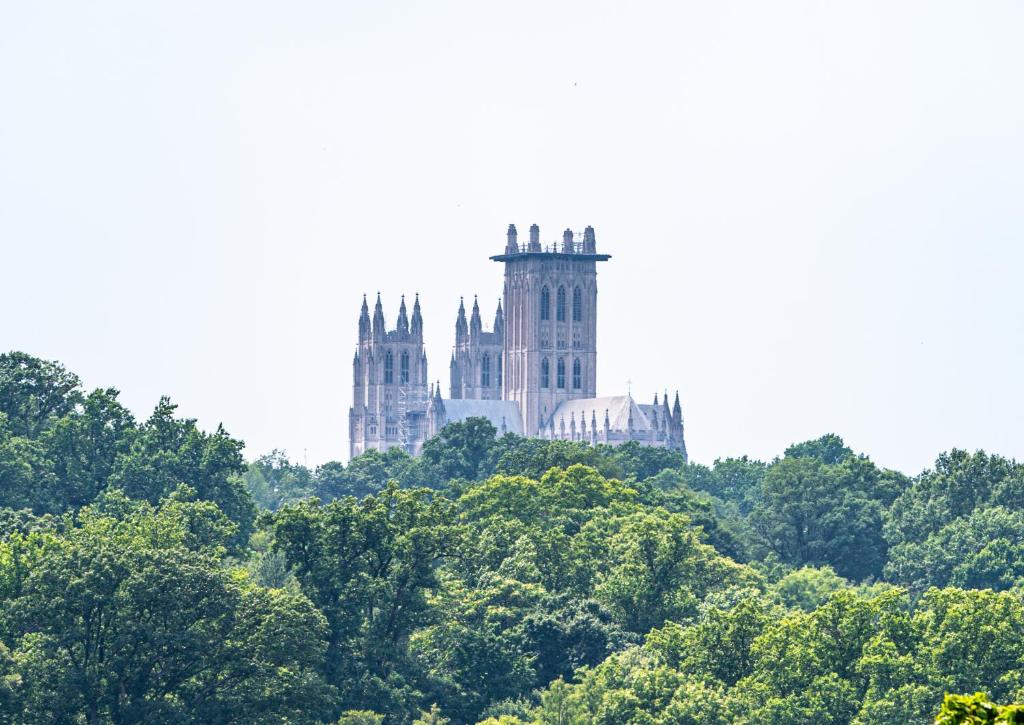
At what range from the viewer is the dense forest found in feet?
244

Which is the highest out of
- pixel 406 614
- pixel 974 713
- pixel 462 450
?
pixel 462 450

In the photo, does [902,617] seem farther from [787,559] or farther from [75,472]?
[787,559]

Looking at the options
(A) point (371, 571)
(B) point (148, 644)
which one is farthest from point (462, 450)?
(B) point (148, 644)

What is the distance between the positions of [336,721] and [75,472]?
39.3m

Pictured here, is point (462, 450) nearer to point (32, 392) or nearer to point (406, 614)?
point (32, 392)

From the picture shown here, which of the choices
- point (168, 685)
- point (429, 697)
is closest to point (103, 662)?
point (168, 685)

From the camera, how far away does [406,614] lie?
278 feet

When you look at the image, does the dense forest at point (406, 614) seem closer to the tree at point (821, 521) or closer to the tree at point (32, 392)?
the tree at point (32, 392)

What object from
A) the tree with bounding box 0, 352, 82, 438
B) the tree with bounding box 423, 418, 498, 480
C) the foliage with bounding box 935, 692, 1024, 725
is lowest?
the foliage with bounding box 935, 692, 1024, 725

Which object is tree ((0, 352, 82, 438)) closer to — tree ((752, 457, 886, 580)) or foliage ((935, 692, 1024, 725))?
tree ((752, 457, 886, 580))

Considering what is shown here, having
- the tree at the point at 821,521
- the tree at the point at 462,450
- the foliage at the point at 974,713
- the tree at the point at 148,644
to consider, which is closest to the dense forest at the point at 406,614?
the tree at the point at 148,644

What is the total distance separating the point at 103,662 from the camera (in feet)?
242

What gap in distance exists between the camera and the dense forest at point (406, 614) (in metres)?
74.2

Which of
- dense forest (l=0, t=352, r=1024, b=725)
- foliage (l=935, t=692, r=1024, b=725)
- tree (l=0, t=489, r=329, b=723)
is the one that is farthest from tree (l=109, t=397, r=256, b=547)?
foliage (l=935, t=692, r=1024, b=725)
